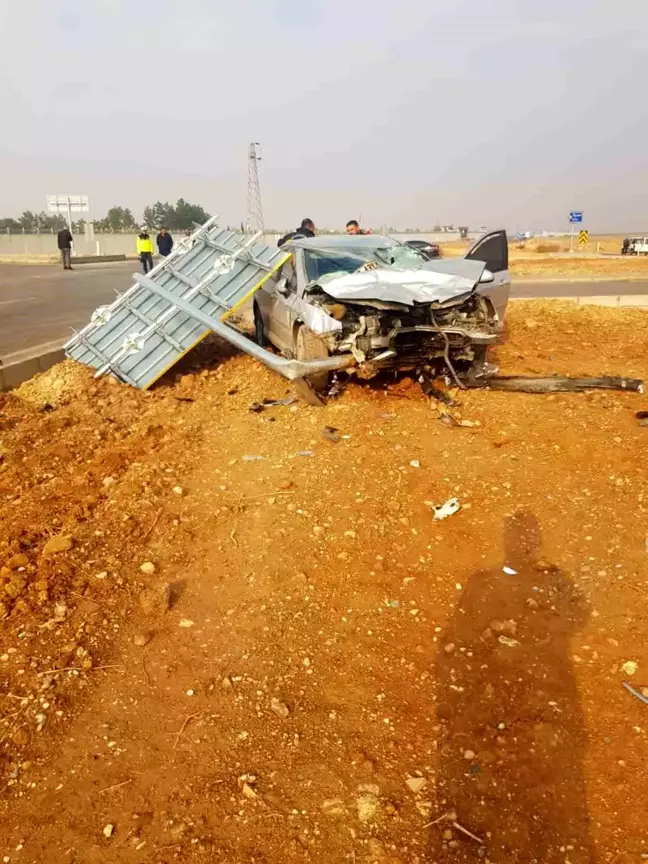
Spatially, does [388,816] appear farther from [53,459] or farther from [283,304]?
[283,304]

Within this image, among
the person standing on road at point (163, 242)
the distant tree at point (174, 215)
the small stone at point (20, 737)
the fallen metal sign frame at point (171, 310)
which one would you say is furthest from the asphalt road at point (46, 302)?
the distant tree at point (174, 215)

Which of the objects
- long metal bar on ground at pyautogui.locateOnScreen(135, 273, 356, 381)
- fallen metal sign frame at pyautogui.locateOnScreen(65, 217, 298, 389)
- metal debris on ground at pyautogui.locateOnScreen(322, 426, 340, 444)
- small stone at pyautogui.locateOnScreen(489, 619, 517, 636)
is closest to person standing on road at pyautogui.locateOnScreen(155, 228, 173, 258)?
fallen metal sign frame at pyautogui.locateOnScreen(65, 217, 298, 389)

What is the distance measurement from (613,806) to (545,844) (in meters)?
0.31

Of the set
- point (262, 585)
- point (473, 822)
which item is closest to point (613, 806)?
point (473, 822)

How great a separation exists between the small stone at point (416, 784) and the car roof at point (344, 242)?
21.2ft

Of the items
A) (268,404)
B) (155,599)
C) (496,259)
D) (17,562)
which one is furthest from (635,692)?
(496,259)

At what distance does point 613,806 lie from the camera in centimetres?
220

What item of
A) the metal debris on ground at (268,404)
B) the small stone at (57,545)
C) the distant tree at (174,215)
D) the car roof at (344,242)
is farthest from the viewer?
the distant tree at (174,215)

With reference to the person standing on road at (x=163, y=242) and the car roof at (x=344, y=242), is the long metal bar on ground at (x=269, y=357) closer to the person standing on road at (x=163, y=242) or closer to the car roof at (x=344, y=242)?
the car roof at (x=344, y=242)

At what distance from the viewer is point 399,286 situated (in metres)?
6.20

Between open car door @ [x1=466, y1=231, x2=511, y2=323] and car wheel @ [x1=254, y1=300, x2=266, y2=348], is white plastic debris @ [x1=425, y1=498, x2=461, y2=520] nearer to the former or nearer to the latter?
open car door @ [x1=466, y1=231, x2=511, y2=323]

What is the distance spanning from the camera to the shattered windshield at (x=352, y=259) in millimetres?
7359

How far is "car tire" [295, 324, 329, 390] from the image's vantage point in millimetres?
6438

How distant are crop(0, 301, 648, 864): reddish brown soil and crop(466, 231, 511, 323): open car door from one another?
2810 millimetres
